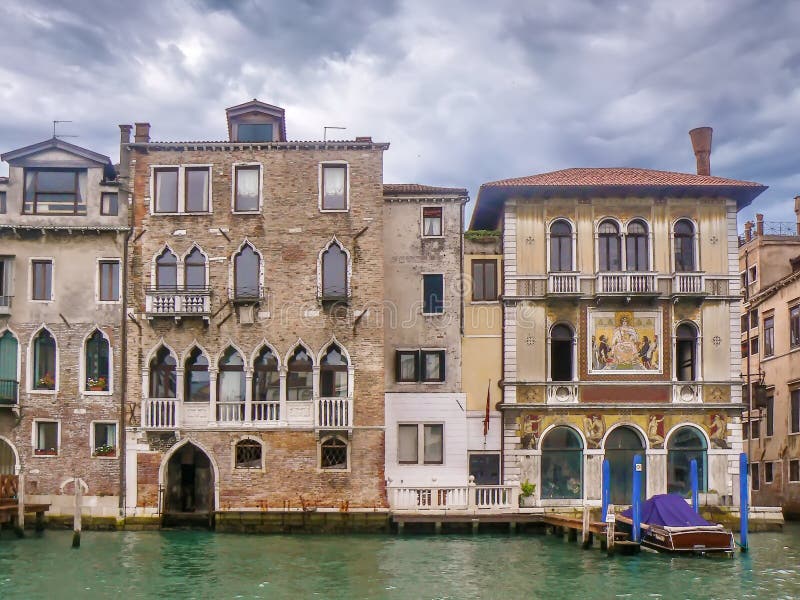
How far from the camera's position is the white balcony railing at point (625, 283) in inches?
1275

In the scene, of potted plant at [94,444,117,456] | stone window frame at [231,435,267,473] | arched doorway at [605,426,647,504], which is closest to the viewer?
stone window frame at [231,435,267,473]

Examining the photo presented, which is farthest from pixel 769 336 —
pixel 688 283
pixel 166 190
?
pixel 166 190

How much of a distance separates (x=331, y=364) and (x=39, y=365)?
27.7 feet

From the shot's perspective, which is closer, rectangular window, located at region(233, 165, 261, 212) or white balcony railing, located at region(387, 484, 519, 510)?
white balcony railing, located at region(387, 484, 519, 510)

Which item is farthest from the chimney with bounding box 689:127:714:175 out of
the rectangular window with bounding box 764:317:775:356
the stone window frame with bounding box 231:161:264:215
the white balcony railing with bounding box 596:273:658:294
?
the stone window frame with bounding box 231:161:264:215

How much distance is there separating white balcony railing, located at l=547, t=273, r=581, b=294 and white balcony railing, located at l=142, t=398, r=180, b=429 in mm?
11361

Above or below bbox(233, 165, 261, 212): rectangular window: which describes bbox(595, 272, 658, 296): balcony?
below

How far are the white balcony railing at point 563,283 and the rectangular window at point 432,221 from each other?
366 centimetres

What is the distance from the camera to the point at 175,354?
104 feet

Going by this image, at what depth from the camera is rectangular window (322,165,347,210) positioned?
32.3 metres

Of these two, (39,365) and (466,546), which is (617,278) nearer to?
(466,546)

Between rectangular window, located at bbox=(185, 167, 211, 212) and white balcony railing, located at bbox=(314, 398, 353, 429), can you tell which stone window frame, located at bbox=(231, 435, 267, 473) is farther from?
rectangular window, located at bbox=(185, 167, 211, 212)

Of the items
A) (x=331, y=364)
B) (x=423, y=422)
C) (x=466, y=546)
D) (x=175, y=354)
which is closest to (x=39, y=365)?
(x=175, y=354)

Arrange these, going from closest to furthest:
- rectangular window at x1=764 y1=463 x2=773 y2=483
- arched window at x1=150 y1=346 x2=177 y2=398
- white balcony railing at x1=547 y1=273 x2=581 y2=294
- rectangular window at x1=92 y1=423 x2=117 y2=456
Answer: rectangular window at x1=92 y1=423 x2=117 y2=456
arched window at x1=150 y1=346 x2=177 y2=398
white balcony railing at x1=547 y1=273 x2=581 y2=294
rectangular window at x1=764 y1=463 x2=773 y2=483
